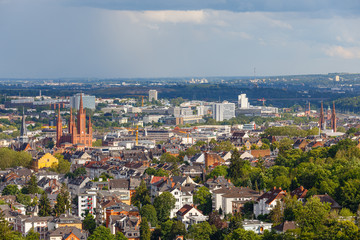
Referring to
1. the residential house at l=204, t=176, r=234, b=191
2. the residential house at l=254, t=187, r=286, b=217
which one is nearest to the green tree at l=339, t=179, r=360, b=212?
the residential house at l=254, t=187, r=286, b=217

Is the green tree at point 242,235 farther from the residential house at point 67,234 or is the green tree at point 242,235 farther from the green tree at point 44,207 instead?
the green tree at point 44,207

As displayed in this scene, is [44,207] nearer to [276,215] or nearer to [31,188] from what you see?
[31,188]

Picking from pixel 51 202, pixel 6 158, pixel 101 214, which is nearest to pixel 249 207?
pixel 101 214

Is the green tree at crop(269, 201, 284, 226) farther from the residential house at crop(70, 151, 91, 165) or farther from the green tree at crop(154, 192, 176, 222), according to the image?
the residential house at crop(70, 151, 91, 165)

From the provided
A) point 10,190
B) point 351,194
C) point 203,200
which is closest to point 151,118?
point 10,190

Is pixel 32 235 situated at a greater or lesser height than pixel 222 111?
greater

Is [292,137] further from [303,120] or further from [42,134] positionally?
[303,120]
